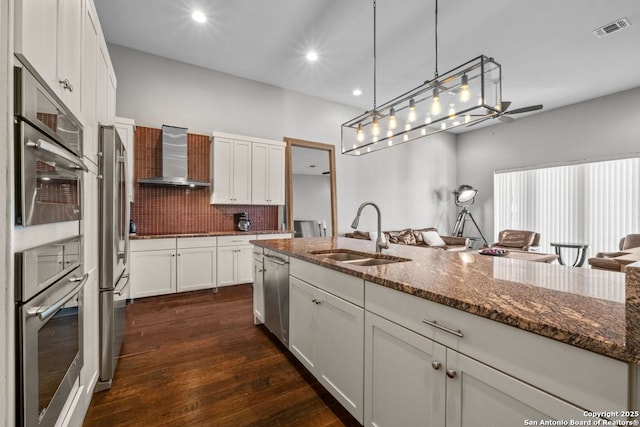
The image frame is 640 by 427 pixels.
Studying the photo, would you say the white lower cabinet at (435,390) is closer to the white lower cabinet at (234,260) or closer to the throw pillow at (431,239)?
the white lower cabinet at (234,260)

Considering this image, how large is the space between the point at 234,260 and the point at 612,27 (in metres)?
5.63

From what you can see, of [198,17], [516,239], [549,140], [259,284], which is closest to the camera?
[259,284]

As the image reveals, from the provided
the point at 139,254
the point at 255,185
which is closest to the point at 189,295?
the point at 139,254

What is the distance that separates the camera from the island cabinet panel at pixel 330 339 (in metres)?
1.47

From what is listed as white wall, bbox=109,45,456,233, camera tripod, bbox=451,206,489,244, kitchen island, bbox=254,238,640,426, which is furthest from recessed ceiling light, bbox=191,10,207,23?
camera tripod, bbox=451,206,489,244

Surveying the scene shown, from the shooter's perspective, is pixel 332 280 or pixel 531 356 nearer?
pixel 531 356

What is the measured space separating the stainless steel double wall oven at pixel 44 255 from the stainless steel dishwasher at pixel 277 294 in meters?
1.26

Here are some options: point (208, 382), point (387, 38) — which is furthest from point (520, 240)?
point (208, 382)

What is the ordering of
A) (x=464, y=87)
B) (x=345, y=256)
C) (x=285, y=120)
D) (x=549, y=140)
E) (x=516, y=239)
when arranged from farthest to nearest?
(x=549, y=140)
(x=516, y=239)
(x=285, y=120)
(x=345, y=256)
(x=464, y=87)

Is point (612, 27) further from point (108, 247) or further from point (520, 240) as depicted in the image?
point (108, 247)

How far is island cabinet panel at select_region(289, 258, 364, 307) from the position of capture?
4.83 feet

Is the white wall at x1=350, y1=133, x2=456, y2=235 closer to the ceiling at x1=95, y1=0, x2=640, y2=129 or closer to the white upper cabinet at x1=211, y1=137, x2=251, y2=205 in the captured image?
the ceiling at x1=95, y1=0, x2=640, y2=129

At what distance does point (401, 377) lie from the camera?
120 cm

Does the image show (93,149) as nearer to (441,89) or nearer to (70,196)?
(70,196)
